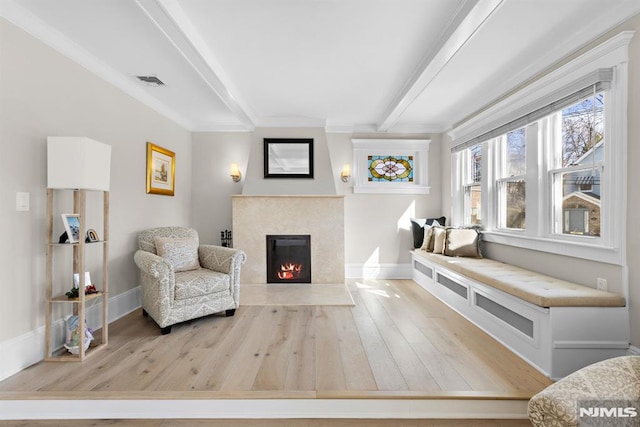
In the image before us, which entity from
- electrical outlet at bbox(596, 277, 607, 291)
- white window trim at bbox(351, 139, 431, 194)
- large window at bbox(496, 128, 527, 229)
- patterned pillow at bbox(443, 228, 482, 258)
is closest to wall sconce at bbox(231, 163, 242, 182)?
white window trim at bbox(351, 139, 431, 194)

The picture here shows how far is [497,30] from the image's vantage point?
2.33 meters

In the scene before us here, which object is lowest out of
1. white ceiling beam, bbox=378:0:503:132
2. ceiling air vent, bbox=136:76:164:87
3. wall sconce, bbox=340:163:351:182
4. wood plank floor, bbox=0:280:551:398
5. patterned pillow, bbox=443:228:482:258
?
wood plank floor, bbox=0:280:551:398

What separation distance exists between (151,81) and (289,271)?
2.93 meters

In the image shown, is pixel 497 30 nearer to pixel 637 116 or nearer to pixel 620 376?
pixel 637 116

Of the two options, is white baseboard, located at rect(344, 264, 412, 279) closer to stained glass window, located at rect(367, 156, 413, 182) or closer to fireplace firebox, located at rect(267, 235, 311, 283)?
fireplace firebox, located at rect(267, 235, 311, 283)

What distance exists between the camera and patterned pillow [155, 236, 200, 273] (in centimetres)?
313

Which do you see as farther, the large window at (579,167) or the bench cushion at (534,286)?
the large window at (579,167)

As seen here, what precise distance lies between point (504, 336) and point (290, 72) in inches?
120

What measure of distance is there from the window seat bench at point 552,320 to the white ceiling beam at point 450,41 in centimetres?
187

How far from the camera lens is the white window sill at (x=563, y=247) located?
2121 mm

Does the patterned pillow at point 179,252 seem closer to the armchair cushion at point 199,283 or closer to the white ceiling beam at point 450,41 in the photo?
the armchair cushion at point 199,283

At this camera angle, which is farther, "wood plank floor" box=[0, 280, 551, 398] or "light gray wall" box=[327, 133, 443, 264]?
"light gray wall" box=[327, 133, 443, 264]

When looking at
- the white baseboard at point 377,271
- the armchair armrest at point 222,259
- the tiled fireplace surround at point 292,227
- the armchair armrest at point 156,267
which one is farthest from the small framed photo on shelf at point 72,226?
the white baseboard at point 377,271

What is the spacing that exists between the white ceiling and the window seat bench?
6.14ft
